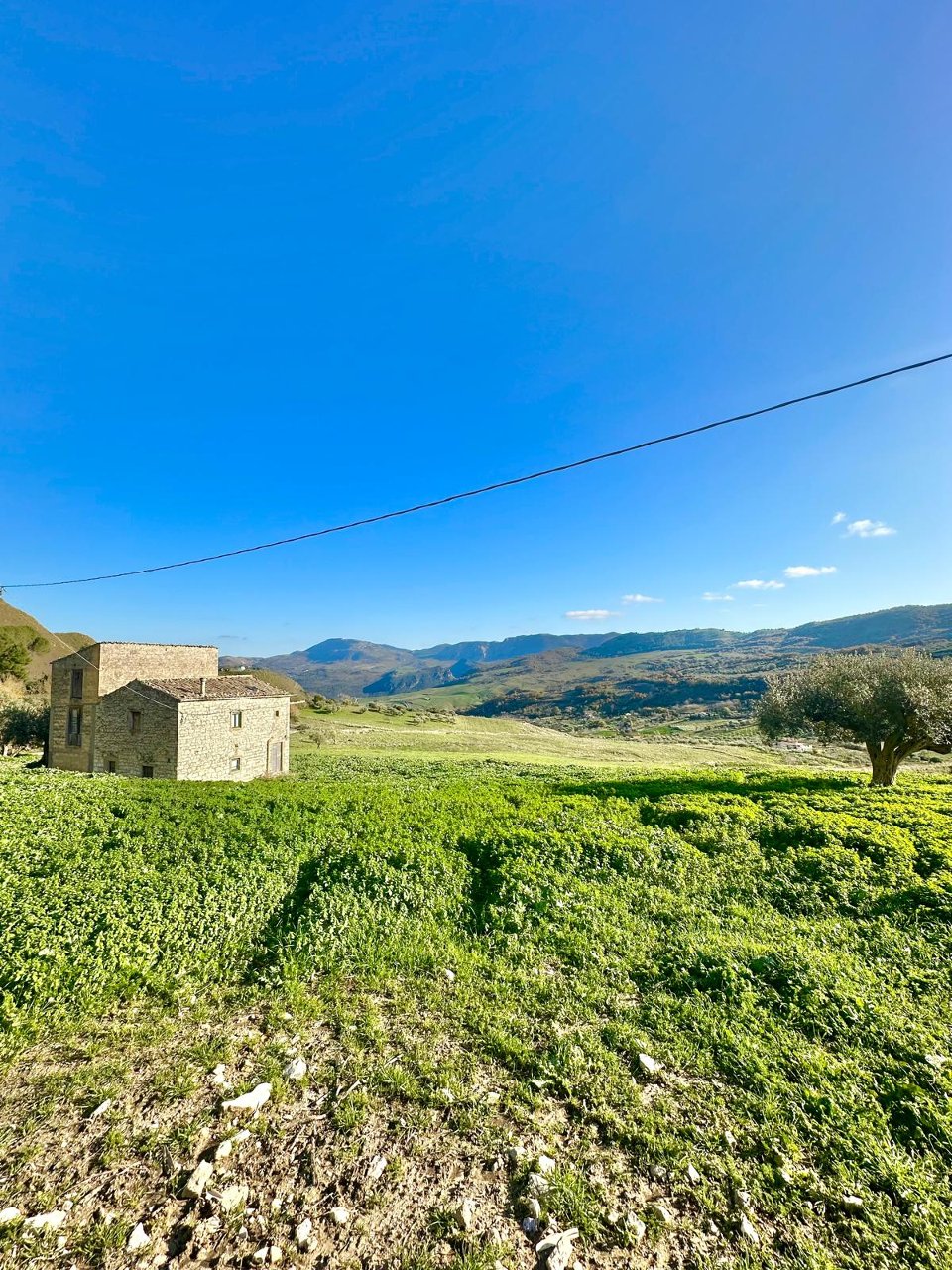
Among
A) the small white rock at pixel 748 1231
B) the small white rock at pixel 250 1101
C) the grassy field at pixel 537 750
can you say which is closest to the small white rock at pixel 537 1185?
the small white rock at pixel 748 1231

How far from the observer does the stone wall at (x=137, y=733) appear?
28491mm

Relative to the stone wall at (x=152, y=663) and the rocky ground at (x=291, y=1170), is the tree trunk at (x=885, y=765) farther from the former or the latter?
the stone wall at (x=152, y=663)

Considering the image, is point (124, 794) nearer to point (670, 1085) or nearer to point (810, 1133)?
point (670, 1085)

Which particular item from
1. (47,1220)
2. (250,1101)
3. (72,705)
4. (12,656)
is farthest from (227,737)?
(12,656)

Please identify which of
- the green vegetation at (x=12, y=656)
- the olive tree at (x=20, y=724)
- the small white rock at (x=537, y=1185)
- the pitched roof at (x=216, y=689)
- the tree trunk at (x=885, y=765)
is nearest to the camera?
the small white rock at (x=537, y=1185)

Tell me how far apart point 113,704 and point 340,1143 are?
32.3m

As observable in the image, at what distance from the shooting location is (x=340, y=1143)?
4664mm

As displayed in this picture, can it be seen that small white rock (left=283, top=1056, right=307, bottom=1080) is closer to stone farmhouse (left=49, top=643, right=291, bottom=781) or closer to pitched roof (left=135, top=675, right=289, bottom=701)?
stone farmhouse (left=49, top=643, right=291, bottom=781)

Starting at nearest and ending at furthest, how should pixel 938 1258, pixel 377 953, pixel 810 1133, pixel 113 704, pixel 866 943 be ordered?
pixel 938 1258, pixel 810 1133, pixel 377 953, pixel 866 943, pixel 113 704

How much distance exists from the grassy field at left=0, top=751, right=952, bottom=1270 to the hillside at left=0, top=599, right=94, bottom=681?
89.4 metres

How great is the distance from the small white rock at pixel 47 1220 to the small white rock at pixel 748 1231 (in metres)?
5.24

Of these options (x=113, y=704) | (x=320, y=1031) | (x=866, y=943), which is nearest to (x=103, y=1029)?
(x=320, y=1031)

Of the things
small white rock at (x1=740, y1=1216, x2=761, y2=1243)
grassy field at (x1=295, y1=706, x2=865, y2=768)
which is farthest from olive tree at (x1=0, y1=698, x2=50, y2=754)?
small white rock at (x1=740, y1=1216, x2=761, y2=1243)

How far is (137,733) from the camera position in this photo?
29500mm
